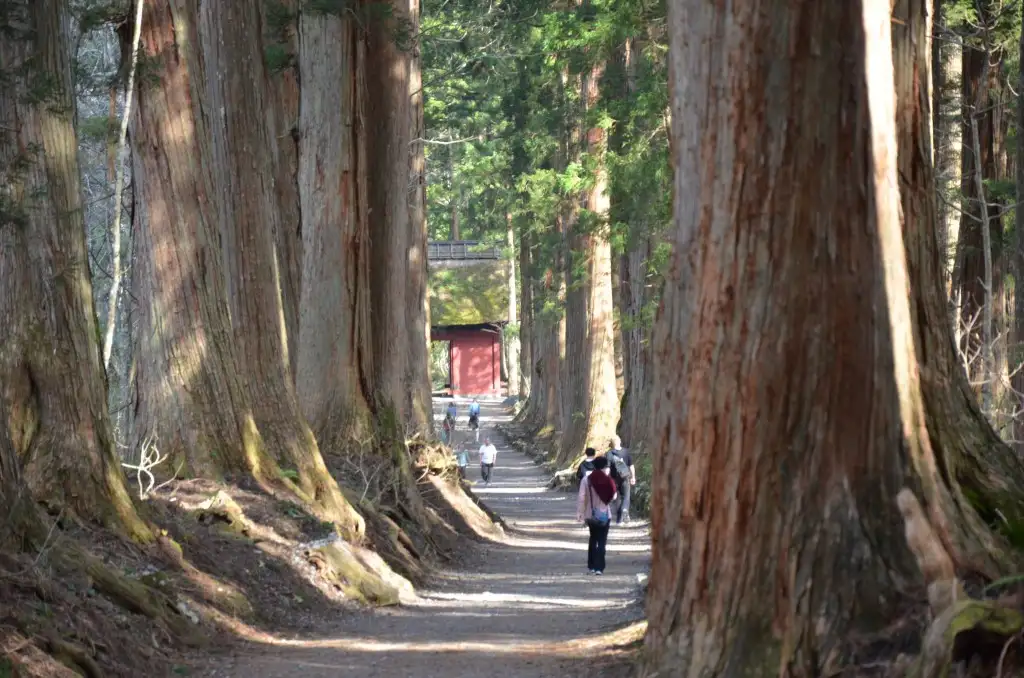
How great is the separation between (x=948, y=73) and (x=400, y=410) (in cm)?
954

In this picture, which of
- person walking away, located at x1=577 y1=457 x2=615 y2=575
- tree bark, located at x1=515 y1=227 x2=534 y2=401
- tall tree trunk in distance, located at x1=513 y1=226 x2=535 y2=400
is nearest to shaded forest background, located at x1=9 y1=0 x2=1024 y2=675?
person walking away, located at x1=577 y1=457 x2=615 y2=575

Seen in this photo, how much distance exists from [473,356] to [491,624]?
6310 cm

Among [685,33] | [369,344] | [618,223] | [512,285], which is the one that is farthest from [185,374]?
[512,285]

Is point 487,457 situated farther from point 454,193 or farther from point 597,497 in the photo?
point 454,193

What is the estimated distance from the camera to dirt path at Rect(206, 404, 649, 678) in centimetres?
1020

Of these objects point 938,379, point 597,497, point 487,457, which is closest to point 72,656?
point 938,379

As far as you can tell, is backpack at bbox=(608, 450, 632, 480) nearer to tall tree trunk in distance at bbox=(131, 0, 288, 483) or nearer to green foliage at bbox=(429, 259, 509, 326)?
tall tree trunk in distance at bbox=(131, 0, 288, 483)

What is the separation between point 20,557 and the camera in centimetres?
902

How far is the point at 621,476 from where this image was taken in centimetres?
2469

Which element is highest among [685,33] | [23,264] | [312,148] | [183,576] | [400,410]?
[312,148]

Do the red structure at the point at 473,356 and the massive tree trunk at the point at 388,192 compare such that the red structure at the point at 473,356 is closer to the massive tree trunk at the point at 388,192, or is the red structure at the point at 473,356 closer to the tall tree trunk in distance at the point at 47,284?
the massive tree trunk at the point at 388,192

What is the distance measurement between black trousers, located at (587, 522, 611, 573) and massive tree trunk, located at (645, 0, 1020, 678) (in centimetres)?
1090

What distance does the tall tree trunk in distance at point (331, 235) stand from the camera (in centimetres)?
1886

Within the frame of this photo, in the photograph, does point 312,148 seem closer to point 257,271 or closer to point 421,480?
point 257,271
